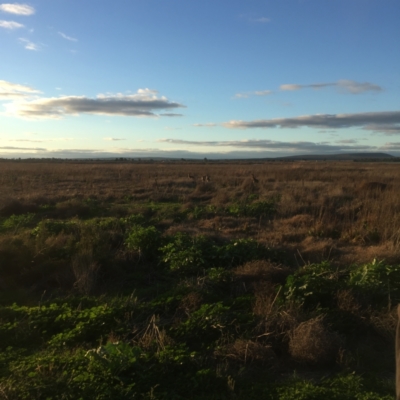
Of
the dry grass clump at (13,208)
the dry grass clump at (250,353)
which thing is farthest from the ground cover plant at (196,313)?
the dry grass clump at (13,208)

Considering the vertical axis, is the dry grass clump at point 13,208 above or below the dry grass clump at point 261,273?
above

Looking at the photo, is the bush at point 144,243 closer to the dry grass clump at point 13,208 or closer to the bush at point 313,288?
the bush at point 313,288

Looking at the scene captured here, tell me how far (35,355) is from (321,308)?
10.9 ft

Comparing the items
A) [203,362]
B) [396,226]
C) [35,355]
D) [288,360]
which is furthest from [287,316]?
[396,226]

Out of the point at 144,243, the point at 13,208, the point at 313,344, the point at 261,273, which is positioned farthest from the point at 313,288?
the point at 13,208

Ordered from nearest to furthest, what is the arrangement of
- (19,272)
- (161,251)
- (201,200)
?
(19,272) → (161,251) → (201,200)

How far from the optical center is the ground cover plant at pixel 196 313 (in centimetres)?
394

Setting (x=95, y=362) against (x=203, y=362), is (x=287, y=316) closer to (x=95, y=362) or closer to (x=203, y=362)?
(x=203, y=362)

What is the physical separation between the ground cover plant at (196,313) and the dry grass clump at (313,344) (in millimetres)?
14

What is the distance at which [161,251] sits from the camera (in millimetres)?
7812

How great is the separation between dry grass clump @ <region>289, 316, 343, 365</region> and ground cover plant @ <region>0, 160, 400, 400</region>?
14mm

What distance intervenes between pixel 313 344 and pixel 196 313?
1.37 m

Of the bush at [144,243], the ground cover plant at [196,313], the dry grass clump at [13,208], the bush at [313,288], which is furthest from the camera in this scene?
the dry grass clump at [13,208]

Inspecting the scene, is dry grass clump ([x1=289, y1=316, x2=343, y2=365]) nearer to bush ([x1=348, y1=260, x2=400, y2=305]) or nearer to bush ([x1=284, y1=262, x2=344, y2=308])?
bush ([x1=284, y1=262, x2=344, y2=308])
